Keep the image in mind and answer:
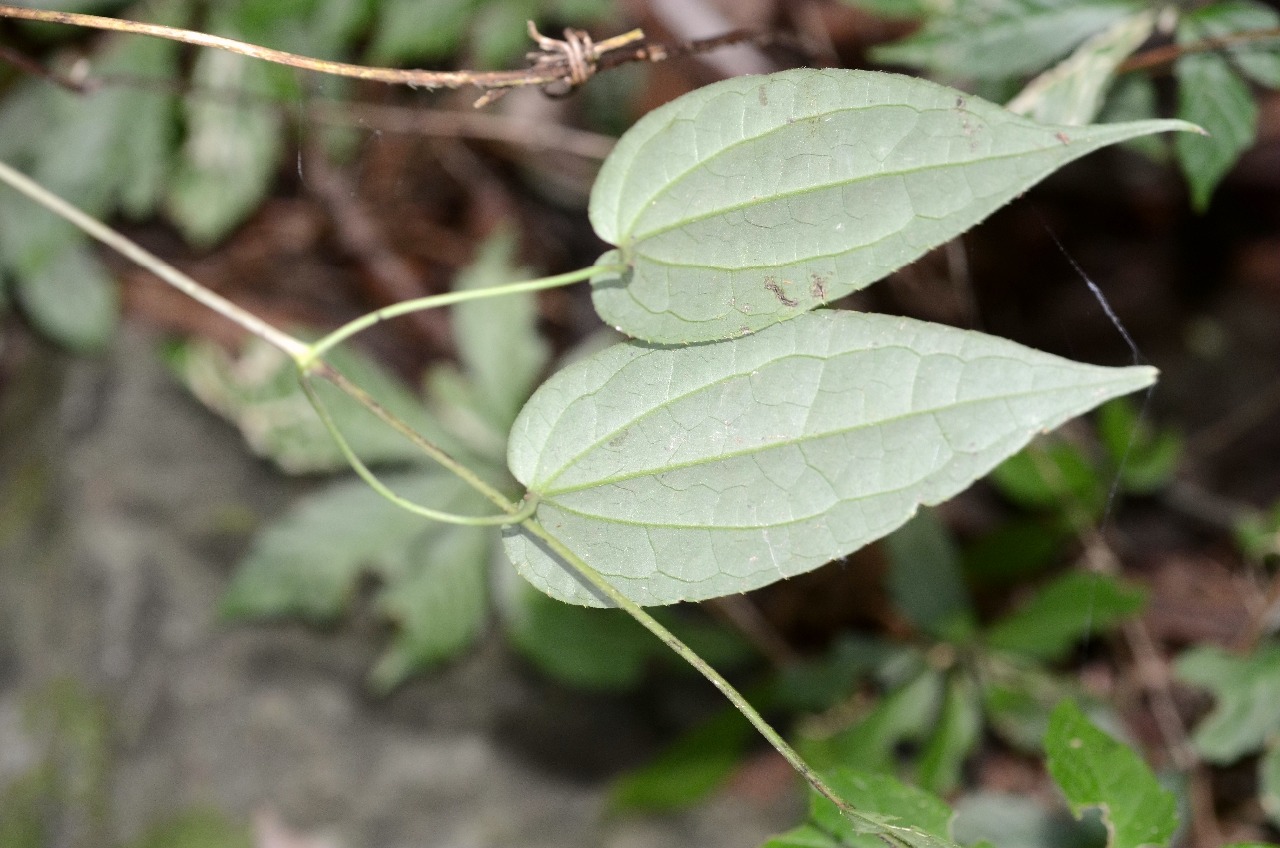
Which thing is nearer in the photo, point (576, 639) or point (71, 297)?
point (576, 639)

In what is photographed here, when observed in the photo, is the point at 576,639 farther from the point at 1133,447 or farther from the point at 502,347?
the point at 1133,447

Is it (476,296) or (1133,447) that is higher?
(476,296)

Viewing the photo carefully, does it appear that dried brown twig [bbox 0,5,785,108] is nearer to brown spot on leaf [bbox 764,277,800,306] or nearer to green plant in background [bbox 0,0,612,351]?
brown spot on leaf [bbox 764,277,800,306]

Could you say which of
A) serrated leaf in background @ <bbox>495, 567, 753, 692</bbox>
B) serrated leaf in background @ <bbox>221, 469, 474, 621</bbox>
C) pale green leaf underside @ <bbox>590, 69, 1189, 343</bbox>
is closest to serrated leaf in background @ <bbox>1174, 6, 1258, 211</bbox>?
pale green leaf underside @ <bbox>590, 69, 1189, 343</bbox>

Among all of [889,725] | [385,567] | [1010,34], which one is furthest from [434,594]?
[1010,34]

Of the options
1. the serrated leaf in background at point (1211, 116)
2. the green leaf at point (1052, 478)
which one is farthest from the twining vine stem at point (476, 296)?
the green leaf at point (1052, 478)

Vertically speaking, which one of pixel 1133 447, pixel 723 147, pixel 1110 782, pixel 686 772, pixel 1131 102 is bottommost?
pixel 686 772

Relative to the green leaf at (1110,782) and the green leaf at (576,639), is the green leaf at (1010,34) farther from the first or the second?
the green leaf at (576,639)
